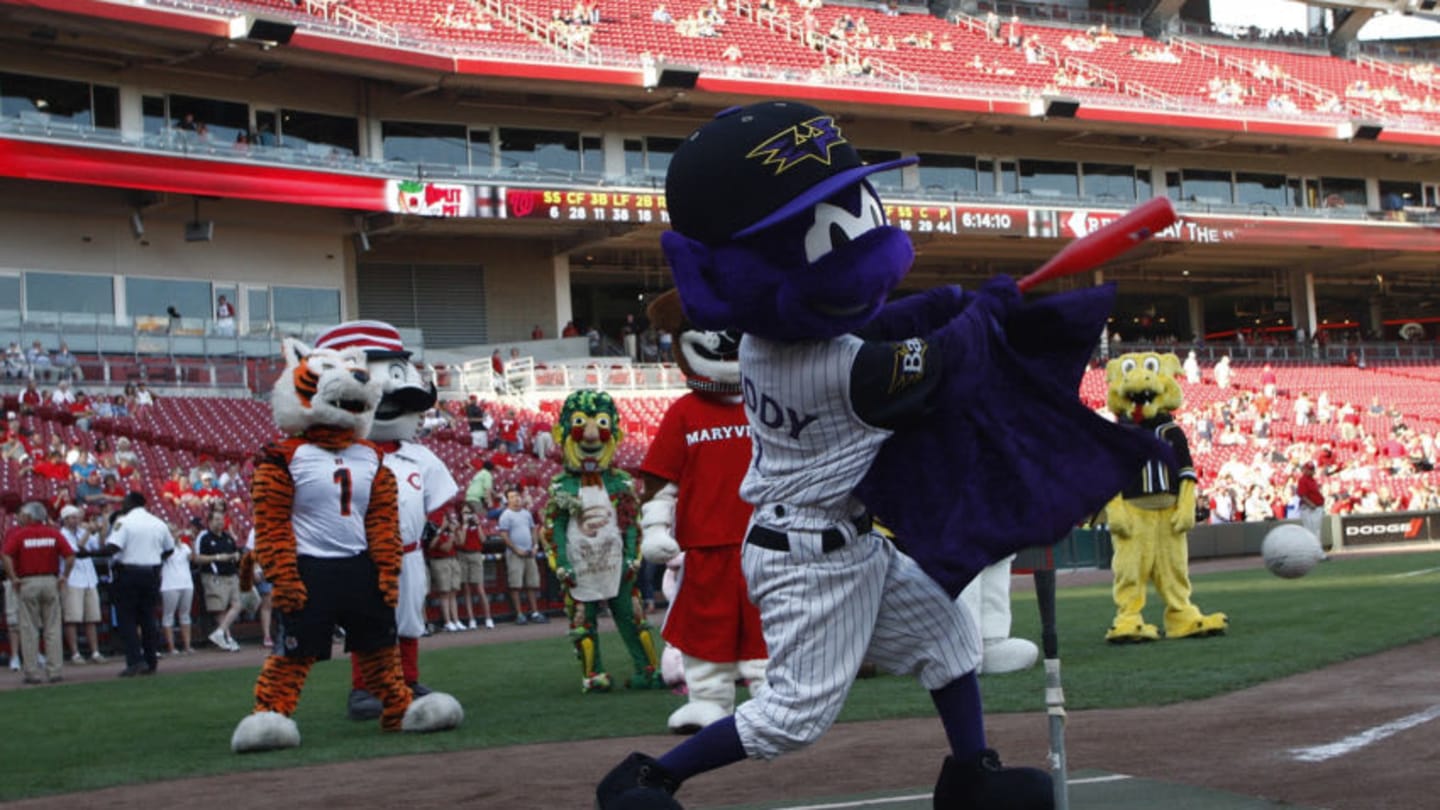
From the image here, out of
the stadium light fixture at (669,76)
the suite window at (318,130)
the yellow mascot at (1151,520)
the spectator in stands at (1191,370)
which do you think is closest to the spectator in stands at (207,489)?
the yellow mascot at (1151,520)

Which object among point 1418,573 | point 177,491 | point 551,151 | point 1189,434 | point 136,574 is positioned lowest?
point 1418,573

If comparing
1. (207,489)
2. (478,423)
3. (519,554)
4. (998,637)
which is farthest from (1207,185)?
(998,637)

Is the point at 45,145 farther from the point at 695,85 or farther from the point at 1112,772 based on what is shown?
the point at 1112,772

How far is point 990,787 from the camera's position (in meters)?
4.62

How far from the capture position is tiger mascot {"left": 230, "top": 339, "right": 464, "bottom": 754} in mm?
8398

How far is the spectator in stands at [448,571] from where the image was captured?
18.3 meters

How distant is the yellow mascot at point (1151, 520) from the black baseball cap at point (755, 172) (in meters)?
7.16

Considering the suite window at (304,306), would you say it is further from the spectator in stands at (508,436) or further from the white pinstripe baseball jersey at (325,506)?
the white pinstripe baseball jersey at (325,506)

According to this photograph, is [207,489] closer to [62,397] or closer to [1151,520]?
[62,397]

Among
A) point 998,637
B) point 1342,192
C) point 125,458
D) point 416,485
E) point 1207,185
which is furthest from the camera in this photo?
point 1342,192

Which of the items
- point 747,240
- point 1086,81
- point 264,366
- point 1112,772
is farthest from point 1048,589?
point 1086,81

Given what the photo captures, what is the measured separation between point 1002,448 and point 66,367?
934 inches

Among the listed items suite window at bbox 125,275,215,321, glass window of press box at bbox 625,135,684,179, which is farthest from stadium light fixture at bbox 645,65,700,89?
suite window at bbox 125,275,215,321

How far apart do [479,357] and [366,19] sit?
7543 mm
